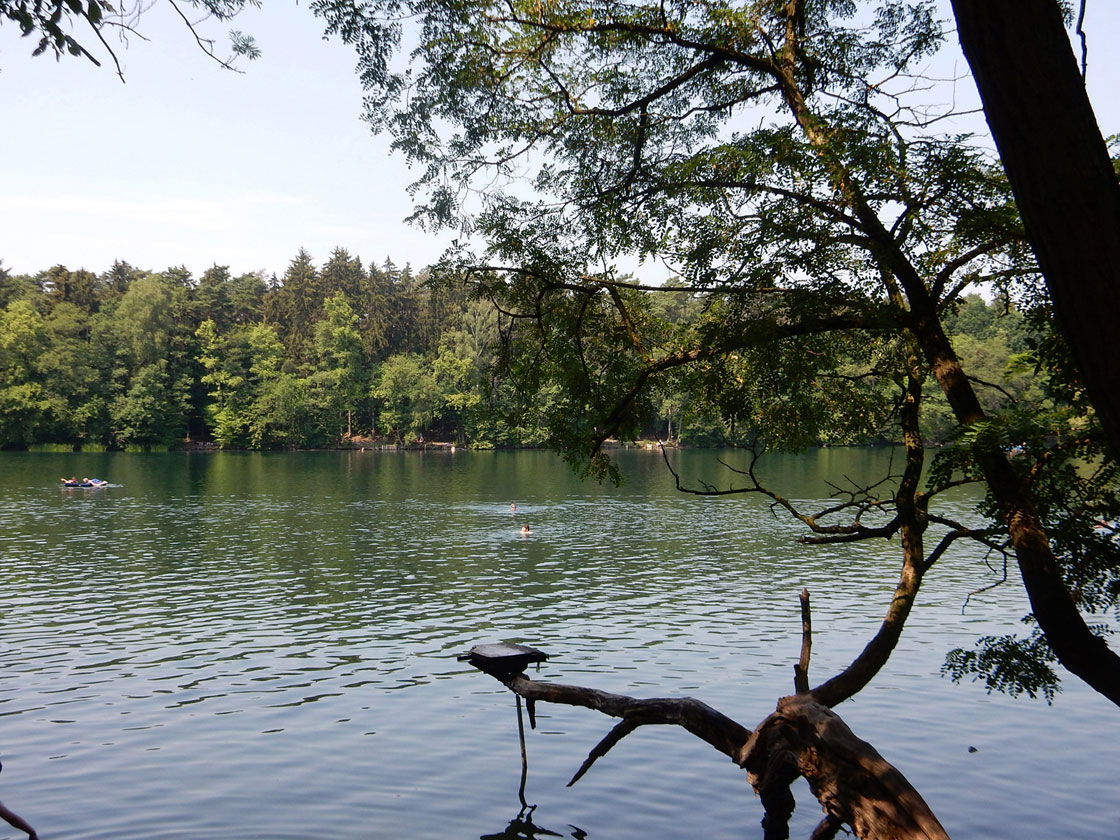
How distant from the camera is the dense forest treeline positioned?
281 ft

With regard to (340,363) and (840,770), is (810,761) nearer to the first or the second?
(840,770)

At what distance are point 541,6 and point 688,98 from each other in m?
1.54

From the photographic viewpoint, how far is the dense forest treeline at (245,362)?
85625 millimetres

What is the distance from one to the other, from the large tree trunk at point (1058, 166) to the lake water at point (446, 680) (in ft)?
28.1

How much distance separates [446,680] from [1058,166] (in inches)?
605

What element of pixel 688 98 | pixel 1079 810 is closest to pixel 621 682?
pixel 1079 810

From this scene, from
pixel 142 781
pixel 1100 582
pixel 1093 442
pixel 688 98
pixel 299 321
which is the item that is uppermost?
pixel 299 321

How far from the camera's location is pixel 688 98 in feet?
30.0

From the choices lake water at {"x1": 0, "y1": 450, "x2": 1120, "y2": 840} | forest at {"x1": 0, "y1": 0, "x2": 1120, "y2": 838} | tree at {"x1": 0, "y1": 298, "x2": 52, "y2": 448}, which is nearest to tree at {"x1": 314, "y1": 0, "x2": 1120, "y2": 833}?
forest at {"x1": 0, "y1": 0, "x2": 1120, "y2": 838}

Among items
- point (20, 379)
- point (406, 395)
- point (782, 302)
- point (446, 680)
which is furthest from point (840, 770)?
point (20, 379)

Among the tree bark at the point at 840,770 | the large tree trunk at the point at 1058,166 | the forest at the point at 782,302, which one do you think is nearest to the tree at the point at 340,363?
the forest at the point at 782,302

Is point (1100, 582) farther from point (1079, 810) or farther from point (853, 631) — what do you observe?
point (853, 631)

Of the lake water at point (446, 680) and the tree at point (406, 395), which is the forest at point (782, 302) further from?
the tree at point (406, 395)

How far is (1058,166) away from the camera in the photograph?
3.09m
